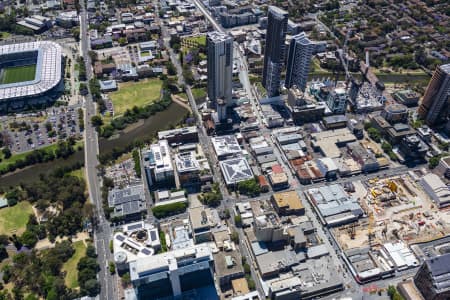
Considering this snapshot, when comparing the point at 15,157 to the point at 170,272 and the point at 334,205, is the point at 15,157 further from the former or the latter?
the point at 334,205

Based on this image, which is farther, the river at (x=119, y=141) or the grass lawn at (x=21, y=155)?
the grass lawn at (x=21, y=155)

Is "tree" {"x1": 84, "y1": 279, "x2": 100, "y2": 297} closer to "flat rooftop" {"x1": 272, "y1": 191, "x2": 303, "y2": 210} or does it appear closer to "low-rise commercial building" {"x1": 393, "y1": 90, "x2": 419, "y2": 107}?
"flat rooftop" {"x1": 272, "y1": 191, "x2": 303, "y2": 210}

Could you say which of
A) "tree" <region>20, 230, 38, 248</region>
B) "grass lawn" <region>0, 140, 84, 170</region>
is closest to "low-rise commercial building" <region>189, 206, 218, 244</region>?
"tree" <region>20, 230, 38, 248</region>

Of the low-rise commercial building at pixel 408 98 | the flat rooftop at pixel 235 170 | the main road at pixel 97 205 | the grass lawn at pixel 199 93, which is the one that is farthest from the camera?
the grass lawn at pixel 199 93

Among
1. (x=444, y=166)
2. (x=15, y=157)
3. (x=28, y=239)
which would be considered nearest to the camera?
(x=28, y=239)

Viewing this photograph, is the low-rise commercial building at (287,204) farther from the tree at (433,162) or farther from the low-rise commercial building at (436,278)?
the tree at (433,162)

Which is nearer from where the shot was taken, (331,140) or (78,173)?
(78,173)

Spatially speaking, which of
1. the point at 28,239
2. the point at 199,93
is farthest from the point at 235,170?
the point at 28,239

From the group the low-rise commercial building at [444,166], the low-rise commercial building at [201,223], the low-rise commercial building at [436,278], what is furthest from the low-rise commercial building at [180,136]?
the low-rise commercial building at [444,166]
